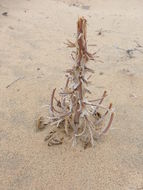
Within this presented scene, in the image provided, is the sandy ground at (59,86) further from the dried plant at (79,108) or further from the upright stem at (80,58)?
the upright stem at (80,58)

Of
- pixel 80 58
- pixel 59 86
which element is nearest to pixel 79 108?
pixel 80 58

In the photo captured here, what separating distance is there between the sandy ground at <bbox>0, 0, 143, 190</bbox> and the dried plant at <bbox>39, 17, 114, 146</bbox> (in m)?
0.07

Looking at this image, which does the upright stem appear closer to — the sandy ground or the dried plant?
the dried plant

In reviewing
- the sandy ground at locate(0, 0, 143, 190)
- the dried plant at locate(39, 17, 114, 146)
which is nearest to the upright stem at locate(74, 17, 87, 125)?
the dried plant at locate(39, 17, 114, 146)

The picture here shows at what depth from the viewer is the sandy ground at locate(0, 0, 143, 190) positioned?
1.45m

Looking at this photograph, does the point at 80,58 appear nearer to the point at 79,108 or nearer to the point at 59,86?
the point at 79,108

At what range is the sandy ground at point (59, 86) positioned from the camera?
57.1 inches

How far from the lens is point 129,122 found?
69.6 inches

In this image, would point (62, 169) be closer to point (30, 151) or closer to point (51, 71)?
point (30, 151)

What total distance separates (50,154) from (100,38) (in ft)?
5.34

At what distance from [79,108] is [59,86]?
0.58m

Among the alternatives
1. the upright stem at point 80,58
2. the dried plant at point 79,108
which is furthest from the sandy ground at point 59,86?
the upright stem at point 80,58

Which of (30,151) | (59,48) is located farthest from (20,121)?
(59,48)

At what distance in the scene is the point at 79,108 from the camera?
1.54 m
